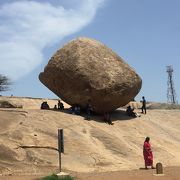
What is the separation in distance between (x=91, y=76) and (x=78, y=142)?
5084 millimetres

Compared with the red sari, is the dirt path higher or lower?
lower

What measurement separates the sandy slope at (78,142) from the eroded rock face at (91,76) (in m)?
1.21

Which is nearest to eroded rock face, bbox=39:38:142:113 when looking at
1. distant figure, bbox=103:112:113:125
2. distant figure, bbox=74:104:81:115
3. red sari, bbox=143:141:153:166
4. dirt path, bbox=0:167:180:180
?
distant figure, bbox=74:104:81:115

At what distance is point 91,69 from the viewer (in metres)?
25.0

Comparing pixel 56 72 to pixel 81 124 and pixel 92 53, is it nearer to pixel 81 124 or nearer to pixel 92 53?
pixel 92 53

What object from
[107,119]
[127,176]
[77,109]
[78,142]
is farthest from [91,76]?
[127,176]

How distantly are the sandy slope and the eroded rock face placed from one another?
3.98 ft

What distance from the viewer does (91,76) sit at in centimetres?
2481

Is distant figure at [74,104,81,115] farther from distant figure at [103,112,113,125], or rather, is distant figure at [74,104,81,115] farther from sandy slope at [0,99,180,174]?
distant figure at [103,112,113,125]

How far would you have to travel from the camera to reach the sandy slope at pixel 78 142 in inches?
728

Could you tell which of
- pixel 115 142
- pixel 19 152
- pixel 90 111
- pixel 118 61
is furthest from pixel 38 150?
pixel 118 61

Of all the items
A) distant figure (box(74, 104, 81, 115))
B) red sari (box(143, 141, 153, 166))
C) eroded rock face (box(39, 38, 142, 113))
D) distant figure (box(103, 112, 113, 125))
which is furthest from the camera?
distant figure (box(74, 104, 81, 115))

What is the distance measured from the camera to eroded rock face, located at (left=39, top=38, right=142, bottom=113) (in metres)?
24.8

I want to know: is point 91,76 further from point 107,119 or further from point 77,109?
point 107,119
